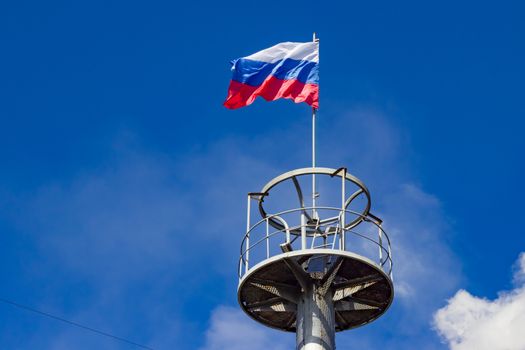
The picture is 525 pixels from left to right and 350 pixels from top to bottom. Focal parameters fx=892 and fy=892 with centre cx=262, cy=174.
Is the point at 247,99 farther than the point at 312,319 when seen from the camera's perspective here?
Yes

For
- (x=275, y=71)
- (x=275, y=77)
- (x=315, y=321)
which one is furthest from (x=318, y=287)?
(x=275, y=71)

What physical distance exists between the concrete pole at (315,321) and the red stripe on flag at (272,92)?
7339 mm

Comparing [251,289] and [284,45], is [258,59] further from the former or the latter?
[251,289]

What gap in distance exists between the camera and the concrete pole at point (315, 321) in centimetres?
2607

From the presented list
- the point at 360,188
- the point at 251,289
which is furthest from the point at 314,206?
the point at 251,289

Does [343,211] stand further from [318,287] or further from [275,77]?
[275,77]

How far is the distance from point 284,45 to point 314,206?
7.19 meters

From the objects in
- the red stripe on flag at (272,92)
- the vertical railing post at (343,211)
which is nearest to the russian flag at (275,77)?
the red stripe on flag at (272,92)

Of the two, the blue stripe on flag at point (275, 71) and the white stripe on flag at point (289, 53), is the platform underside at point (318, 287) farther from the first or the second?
the white stripe on flag at point (289, 53)

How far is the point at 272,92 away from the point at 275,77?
1.89 feet

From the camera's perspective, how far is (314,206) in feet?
91.8

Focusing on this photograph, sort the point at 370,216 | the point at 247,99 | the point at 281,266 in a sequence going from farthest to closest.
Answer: the point at 247,99 < the point at 370,216 < the point at 281,266

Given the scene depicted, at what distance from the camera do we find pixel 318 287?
1066 inches

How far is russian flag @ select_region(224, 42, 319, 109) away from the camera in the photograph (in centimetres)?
3114
